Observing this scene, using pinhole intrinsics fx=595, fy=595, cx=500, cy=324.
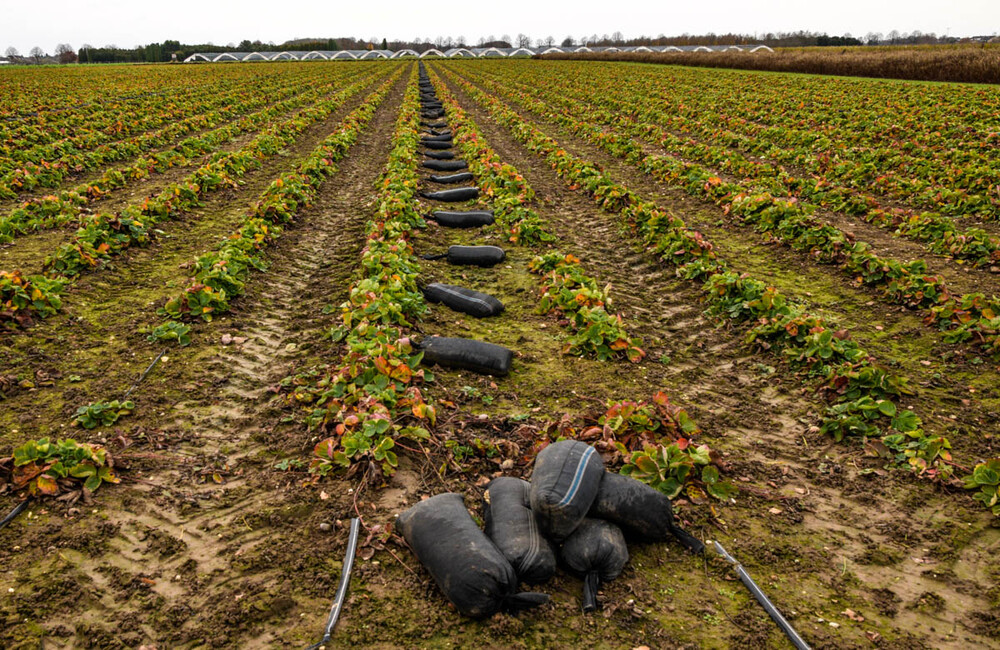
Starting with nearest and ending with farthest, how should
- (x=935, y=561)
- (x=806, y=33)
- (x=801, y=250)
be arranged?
1. (x=935, y=561)
2. (x=801, y=250)
3. (x=806, y=33)

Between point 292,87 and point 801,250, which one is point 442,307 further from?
point 292,87

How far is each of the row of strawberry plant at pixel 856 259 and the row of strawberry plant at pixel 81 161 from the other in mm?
13643

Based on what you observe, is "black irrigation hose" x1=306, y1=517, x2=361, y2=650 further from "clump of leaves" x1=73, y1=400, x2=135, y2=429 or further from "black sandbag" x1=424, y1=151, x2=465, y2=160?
"black sandbag" x1=424, y1=151, x2=465, y2=160

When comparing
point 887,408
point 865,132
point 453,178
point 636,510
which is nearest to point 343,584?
point 636,510

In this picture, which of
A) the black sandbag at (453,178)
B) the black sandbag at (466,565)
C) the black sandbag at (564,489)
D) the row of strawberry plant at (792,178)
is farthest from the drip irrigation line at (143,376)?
the row of strawberry plant at (792,178)

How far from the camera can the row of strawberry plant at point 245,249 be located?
6.81 m

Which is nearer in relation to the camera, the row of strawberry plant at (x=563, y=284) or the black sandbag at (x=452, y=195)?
the row of strawberry plant at (x=563, y=284)

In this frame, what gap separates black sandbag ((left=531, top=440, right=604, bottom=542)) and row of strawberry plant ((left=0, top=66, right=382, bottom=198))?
13161 mm

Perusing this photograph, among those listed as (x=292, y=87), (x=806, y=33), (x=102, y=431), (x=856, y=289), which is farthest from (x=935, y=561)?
(x=806, y=33)

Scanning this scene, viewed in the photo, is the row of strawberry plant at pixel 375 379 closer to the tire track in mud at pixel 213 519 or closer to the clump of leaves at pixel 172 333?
the tire track in mud at pixel 213 519

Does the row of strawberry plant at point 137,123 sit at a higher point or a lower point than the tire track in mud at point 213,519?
higher

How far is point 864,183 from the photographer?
13.1 meters

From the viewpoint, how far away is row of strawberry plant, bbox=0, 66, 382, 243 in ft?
31.6

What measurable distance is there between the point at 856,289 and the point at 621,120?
15.6m
